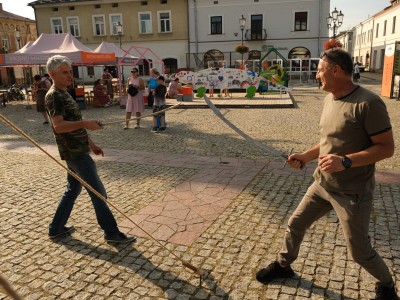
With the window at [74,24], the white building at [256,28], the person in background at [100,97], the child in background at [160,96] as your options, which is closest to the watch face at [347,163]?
the child in background at [160,96]

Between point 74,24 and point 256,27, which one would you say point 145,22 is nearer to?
point 74,24

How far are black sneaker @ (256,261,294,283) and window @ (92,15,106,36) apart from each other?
119ft

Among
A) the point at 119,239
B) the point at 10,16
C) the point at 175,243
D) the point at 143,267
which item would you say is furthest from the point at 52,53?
the point at 10,16

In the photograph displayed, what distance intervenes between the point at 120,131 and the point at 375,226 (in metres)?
7.29

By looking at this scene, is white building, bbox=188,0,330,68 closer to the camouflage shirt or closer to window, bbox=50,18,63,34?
window, bbox=50,18,63,34

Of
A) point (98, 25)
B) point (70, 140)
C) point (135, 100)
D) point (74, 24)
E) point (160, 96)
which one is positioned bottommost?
point (135, 100)

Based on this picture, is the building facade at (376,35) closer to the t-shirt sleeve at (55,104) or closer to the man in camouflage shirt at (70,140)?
the man in camouflage shirt at (70,140)

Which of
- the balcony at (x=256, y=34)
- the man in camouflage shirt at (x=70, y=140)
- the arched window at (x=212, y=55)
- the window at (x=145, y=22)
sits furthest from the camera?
the window at (x=145, y=22)

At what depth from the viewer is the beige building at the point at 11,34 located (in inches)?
1547

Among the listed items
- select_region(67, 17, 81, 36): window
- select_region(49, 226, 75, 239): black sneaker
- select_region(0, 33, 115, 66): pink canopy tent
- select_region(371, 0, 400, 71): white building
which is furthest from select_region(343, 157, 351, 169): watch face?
select_region(371, 0, 400, 71): white building

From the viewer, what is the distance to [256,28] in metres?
33.2

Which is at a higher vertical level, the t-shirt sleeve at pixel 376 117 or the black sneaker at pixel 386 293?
the t-shirt sleeve at pixel 376 117

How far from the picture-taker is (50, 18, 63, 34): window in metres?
36.2

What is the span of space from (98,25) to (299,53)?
19.9m
